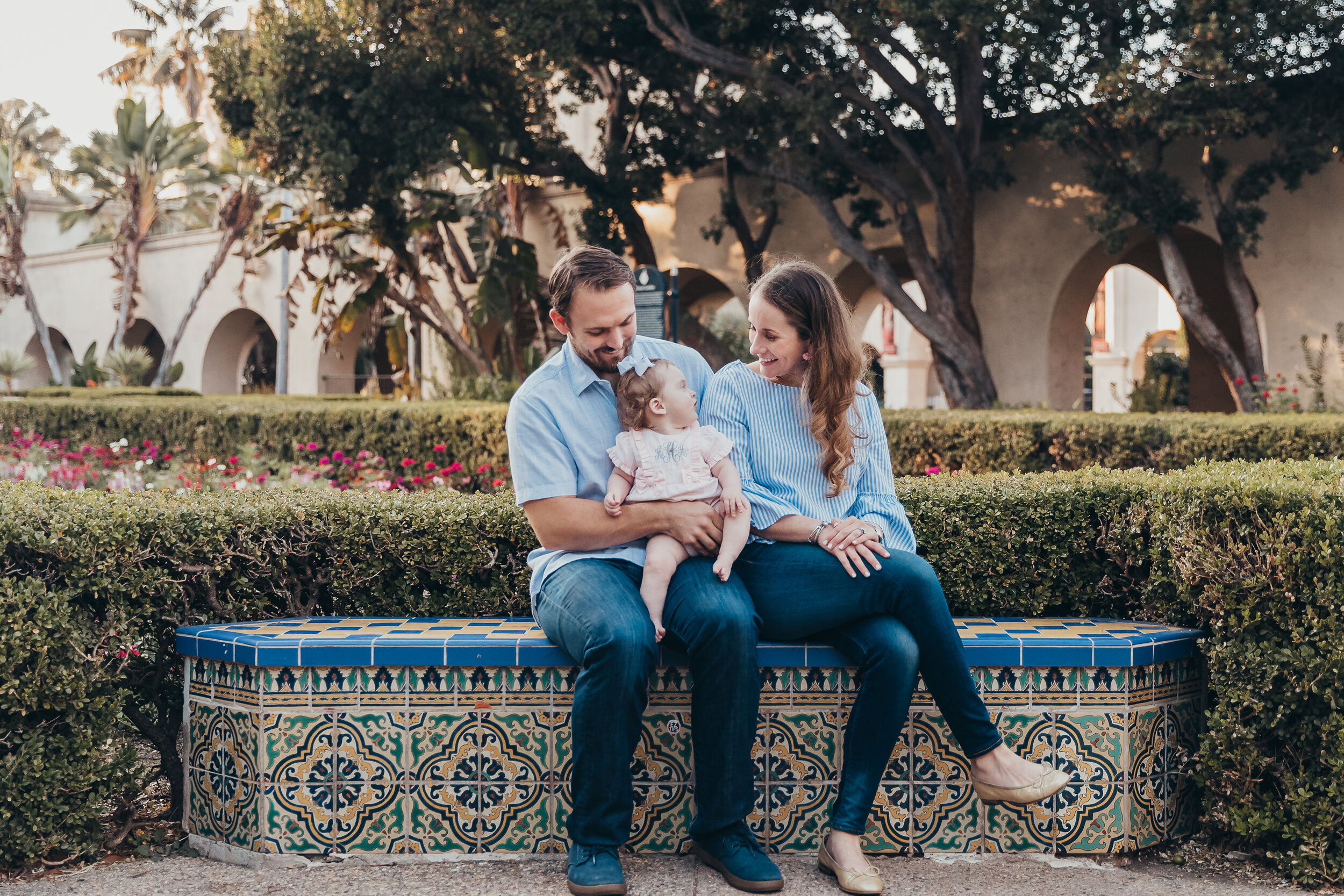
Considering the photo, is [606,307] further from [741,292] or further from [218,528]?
[741,292]

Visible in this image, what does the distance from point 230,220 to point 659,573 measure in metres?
25.0

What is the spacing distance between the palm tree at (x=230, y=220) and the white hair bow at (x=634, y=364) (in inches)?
869

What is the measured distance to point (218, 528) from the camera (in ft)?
11.1

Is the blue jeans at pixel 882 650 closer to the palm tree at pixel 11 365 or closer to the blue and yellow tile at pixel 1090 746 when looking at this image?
the blue and yellow tile at pixel 1090 746

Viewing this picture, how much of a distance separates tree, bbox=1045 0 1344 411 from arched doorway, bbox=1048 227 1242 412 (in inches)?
49.3

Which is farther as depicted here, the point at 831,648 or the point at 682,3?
the point at 682,3

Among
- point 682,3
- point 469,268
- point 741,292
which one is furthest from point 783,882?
point 469,268

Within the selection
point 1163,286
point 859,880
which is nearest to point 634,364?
point 859,880

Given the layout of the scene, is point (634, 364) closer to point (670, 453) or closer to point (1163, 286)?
point (670, 453)

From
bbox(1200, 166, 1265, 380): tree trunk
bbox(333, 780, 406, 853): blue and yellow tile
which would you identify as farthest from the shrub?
bbox(1200, 166, 1265, 380): tree trunk

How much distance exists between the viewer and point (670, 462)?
3.14 m

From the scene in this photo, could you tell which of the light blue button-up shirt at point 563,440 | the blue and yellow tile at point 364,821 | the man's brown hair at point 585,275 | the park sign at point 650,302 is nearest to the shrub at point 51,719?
the blue and yellow tile at point 364,821

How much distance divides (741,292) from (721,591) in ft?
43.6

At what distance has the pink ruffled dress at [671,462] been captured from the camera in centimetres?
312
